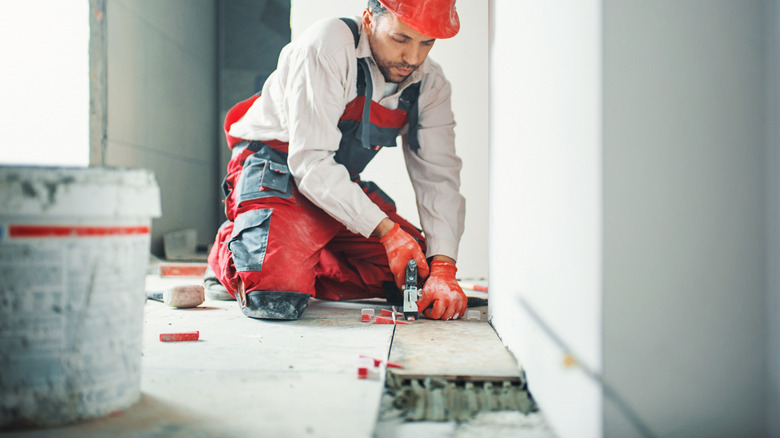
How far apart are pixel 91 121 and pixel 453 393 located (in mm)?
3062

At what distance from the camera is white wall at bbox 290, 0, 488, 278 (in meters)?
2.94

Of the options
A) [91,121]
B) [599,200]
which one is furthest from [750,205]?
[91,121]

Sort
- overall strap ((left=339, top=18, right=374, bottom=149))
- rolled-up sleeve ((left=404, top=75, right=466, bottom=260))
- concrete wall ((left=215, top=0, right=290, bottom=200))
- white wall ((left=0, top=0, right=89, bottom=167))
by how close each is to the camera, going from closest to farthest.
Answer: overall strap ((left=339, top=18, right=374, bottom=149)), rolled-up sleeve ((left=404, top=75, right=466, bottom=260)), white wall ((left=0, top=0, right=89, bottom=167)), concrete wall ((left=215, top=0, right=290, bottom=200))

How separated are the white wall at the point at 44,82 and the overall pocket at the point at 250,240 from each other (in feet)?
5.19

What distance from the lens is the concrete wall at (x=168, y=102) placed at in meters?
3.69

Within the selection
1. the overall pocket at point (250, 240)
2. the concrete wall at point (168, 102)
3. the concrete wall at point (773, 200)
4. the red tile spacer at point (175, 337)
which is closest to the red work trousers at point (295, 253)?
the overall pocket at point (250, 240)

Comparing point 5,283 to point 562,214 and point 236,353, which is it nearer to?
point 236,353

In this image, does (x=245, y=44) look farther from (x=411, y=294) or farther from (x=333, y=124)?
(x=411, y=294)

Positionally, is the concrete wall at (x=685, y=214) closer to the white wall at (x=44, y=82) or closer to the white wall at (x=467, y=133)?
the white wall at (x=467, y=133)

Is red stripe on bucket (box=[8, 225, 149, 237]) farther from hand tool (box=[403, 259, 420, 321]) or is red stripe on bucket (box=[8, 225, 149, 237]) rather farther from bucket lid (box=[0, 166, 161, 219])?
hand tool (box=[403, 259, 420, 321])

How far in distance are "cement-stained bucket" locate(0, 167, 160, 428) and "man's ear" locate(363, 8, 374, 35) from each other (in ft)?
3.94

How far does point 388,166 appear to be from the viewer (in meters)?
2.99

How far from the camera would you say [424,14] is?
1734 millimetres

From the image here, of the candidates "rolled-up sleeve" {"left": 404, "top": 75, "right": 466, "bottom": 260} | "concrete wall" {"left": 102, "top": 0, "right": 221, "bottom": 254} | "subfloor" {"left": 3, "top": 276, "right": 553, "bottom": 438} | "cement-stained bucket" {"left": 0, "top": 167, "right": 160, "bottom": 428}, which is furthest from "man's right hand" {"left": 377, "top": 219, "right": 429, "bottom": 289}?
"concrete wall" {"left": 102, "top": 0, "right": 221, "bottom": 254}
